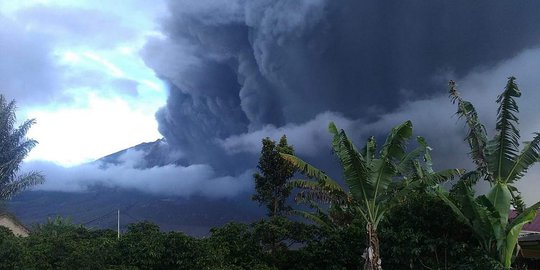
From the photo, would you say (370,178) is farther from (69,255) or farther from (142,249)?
(69,255)

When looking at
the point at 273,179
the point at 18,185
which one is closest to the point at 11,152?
the point at 18,185

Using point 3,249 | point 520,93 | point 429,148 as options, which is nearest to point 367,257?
point 429,148

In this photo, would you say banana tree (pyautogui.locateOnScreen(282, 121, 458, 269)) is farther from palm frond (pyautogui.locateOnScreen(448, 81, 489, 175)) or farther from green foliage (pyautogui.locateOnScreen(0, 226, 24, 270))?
green foliage (pyautogui.locateOnScreen(0, 226, 24, 270))

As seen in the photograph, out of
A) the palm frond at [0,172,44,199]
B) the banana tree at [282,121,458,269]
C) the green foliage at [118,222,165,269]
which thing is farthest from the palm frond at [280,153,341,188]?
the palm frond at [0,172,44,199]

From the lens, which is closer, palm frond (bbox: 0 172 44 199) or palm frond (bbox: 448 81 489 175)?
palm frond (bbox: 448 81 489 175)

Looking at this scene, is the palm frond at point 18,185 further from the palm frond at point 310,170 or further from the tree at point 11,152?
the palm frond at point 310,170
